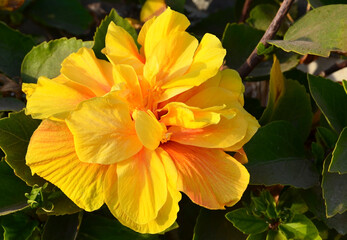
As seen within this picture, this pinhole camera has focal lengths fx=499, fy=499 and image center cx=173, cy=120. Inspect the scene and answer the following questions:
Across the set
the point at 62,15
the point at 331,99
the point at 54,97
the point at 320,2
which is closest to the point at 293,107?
the point at 331,99

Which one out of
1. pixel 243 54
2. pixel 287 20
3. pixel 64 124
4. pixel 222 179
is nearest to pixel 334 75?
pixel 287 20

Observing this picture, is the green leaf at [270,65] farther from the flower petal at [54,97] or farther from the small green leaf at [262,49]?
the flower petal at [54,97]

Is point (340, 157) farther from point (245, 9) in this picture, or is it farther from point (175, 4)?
point (245, 9)

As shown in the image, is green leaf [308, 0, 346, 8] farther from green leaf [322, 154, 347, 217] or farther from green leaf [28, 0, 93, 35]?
green leaf [28, 0, 93, 35]

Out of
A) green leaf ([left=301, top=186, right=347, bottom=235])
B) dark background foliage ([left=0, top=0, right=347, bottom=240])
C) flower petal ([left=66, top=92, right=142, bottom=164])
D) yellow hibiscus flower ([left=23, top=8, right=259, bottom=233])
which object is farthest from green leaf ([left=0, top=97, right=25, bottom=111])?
green leaf ([left=301, top=186, right=347, bottom=235])

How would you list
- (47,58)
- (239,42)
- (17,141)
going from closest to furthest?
(17,141)
(47,58)
(239,42)

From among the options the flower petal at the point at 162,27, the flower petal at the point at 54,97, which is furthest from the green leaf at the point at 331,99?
the flower petal at the point at 54,97
